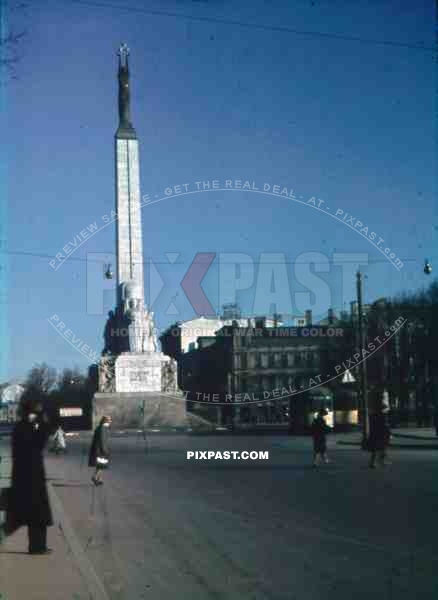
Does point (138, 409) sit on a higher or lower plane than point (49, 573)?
higher

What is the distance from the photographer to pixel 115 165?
5762 centimetres

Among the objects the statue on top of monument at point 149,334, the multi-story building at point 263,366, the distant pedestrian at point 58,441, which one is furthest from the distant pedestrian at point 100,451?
the multi-story building at point 263,366

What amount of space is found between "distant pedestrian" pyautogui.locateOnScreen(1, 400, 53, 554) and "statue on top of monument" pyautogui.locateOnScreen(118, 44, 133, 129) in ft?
177

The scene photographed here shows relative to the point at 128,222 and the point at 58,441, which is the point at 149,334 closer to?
the point at 128,222

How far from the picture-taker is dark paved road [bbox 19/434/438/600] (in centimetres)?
700

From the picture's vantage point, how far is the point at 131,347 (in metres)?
58.8

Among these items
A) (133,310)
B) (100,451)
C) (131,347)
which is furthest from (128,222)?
(100,451)

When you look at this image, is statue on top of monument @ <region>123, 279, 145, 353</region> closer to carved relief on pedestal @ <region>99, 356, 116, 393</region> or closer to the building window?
carved relief on pedestal @ <region>99, 356, 116, 393</region>

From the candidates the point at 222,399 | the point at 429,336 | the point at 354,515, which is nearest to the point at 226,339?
the point at 222,399

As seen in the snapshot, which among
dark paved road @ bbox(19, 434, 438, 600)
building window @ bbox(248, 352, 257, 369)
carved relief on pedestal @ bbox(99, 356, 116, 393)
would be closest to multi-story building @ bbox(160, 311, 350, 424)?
building window @ bbox(248, 352, 257, 369)

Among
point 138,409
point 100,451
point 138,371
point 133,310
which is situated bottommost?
point 100,451

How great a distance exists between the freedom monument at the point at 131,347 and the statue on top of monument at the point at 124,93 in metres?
1.21

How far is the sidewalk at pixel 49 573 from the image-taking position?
21.1ft

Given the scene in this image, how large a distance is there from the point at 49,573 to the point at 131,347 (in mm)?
51761
